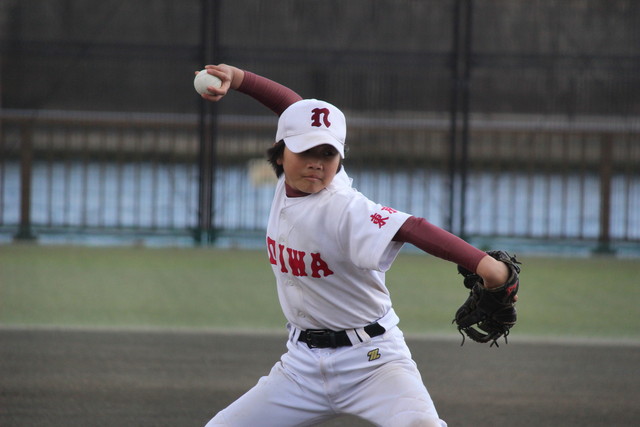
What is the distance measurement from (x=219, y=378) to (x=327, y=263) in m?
2.94

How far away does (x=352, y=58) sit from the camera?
13.0 meters

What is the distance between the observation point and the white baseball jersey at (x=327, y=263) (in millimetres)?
3846

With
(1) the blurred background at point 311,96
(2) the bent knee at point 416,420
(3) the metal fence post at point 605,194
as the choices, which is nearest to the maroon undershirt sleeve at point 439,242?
(2) the bent knee at point 416,420

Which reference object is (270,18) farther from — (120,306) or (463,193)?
(120,306)

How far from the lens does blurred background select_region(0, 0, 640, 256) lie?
13.0 meters

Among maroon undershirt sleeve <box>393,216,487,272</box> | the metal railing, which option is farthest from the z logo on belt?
the metal railing

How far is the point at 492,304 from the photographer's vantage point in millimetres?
3705

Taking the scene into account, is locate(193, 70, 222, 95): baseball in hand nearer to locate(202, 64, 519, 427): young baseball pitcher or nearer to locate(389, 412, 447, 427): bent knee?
locate(202, 64, 519, 427): young baseball pitcher

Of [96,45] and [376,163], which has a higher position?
[96,45]

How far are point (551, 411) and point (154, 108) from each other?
8584mm

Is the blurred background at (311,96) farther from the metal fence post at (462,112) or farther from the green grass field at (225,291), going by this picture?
the green grass field at (225,291)

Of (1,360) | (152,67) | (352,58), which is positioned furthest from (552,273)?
(1,360)

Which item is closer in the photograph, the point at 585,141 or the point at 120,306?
the point at 120,306

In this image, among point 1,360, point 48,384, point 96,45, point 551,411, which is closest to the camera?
point 551,411
